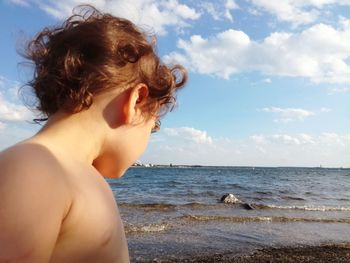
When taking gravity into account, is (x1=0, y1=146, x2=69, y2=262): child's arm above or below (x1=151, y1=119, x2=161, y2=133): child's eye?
below

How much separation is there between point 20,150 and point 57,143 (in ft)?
0.74

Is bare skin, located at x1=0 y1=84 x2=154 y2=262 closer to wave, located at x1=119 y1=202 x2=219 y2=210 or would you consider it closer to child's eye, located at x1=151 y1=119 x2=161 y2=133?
child's eye, located at x1=151 y1=119 x2=161 y2=133

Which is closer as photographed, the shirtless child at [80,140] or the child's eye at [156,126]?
the shirtless child at [80,140]

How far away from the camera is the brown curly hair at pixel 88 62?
4.95ft

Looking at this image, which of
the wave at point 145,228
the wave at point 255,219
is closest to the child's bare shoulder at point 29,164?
the wave at point 145,228

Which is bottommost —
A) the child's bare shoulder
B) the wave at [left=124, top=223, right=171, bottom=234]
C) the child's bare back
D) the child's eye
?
the wave at [left=124, top=223, right=171, bottom=234]

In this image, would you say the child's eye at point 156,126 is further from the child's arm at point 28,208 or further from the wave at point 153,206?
the wave at point 153,206

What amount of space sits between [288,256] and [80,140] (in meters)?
8.09

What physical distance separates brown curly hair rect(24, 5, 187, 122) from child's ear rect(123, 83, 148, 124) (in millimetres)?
32

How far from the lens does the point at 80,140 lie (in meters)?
1.50

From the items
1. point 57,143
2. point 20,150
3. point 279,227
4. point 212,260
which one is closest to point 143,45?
point 57,143

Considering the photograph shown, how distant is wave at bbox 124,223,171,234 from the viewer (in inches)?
440

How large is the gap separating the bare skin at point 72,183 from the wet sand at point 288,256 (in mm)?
6765

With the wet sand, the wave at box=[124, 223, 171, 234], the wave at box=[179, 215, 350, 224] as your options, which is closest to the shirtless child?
the wet sand
